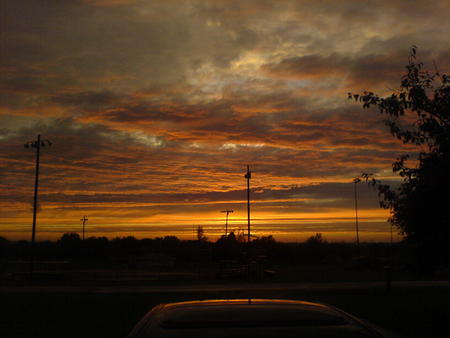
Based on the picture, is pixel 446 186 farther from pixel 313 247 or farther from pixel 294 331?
pixel 313 247

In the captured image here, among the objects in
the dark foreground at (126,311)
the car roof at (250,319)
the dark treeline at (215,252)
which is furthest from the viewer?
the dark treeline at (215,252)

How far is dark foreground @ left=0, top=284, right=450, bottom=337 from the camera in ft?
38.1

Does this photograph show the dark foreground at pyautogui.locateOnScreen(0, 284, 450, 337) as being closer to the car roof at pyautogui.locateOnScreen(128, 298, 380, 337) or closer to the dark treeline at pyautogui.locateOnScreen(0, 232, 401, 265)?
the car roof at pyautogui.locateOnScreen(128, 298, 380, 337)

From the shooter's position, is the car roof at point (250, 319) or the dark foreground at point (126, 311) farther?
the dark foreground at point (126, 311)

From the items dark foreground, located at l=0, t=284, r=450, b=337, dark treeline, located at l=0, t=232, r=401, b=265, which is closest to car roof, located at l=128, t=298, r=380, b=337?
dark foreground, located at l=0, t=284, r=450, b=337

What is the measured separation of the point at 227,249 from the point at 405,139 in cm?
3904

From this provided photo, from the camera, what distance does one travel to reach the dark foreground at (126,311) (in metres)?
11.6

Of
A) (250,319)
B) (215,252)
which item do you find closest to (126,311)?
(250,319)

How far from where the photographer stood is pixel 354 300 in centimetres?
1695

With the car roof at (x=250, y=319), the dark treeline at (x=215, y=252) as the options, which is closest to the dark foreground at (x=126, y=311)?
the car roof at (x=250, y=319)

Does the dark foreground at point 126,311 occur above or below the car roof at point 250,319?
below

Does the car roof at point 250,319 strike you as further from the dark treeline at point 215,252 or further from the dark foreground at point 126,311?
the dark treeline at point 215,252

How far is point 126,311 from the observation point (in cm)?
1456

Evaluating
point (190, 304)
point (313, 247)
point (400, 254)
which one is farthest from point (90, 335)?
point (313, 247)
